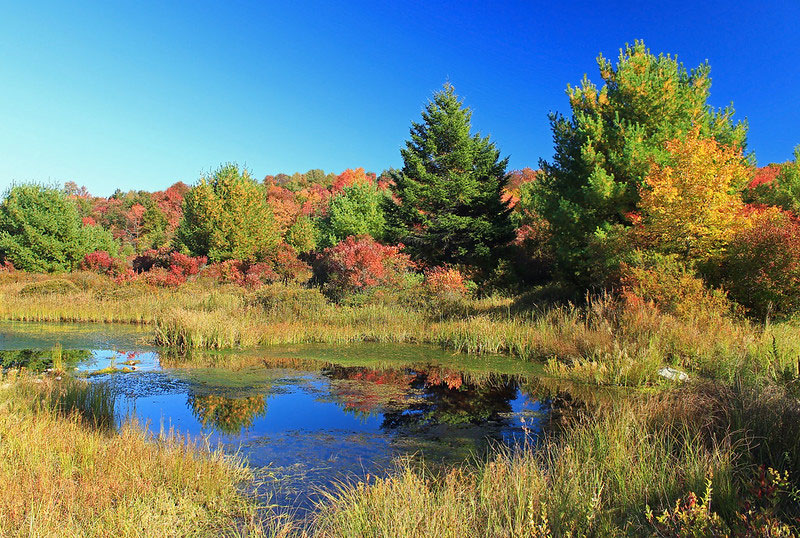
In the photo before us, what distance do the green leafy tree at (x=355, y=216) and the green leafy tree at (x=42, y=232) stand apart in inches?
539

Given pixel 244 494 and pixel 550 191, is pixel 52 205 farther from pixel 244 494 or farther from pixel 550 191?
pixel 244 494

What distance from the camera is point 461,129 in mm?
24375

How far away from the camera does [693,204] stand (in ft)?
42.1

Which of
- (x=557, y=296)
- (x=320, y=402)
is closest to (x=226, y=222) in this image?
(x=557, y=296)

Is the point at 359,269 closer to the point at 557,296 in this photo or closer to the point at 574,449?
the point at 557,296

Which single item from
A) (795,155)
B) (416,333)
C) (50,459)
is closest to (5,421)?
(50,459)

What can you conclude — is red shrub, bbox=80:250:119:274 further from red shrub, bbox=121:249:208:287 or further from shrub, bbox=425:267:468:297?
shrub, bbox=425:267:468:297

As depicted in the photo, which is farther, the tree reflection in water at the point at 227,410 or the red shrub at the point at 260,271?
the red shrub at the point at 260,271

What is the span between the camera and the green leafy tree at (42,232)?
28.7 metres

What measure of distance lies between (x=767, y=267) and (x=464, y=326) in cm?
678

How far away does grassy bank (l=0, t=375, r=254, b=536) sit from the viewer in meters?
3.46

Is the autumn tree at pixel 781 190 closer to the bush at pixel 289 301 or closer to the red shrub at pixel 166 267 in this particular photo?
the bush at pixel 289 301

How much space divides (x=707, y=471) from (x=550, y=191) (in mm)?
17250

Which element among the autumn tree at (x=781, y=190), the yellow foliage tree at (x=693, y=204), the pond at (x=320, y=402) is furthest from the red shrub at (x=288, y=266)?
the autumn tree at (x=781, y=190)
